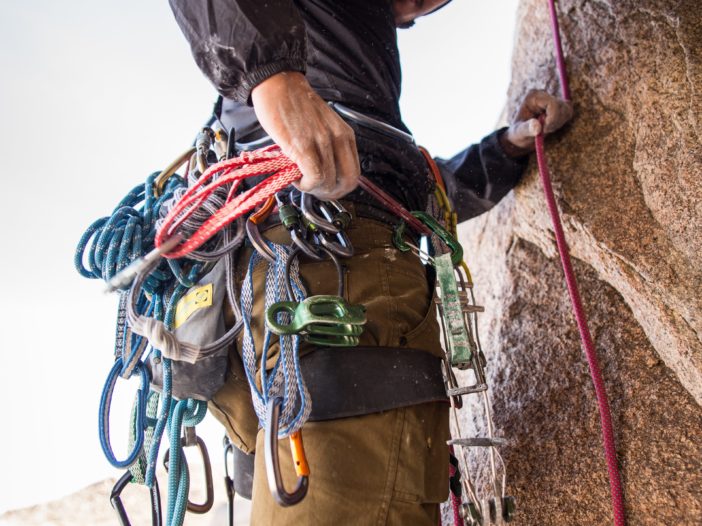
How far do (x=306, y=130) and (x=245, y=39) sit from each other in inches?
6.6

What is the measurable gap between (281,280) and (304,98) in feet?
0.98

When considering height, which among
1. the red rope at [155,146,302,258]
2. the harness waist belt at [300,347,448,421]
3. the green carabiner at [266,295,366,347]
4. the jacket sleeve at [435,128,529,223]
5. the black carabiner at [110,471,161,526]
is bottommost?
the black carabiner at [110,471,161,526]

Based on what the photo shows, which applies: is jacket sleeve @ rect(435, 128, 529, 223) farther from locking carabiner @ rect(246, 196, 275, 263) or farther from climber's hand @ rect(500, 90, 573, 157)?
locking carabiner @ rect(246, 196, 275, 263)

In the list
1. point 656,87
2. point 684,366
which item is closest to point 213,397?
point 684,366

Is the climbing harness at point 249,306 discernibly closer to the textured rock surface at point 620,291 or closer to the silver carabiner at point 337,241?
the silver carabiner at point 337,241

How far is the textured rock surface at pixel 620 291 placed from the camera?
1.22 meters

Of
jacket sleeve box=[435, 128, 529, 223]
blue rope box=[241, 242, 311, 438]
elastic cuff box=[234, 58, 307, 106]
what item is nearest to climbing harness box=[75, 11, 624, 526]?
blue rope box=[241, 242, 311, 438]

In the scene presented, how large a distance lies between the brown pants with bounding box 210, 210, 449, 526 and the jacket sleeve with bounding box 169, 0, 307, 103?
0.99 feet

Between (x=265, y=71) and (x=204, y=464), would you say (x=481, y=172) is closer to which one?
(x=265, y=71)

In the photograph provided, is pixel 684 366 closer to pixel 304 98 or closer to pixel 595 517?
pixel 595 517

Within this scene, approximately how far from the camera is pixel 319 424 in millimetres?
942

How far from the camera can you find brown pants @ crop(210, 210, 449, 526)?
91 cm

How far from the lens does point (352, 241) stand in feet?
3.61

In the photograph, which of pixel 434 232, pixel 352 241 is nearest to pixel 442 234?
pixel 434 232
